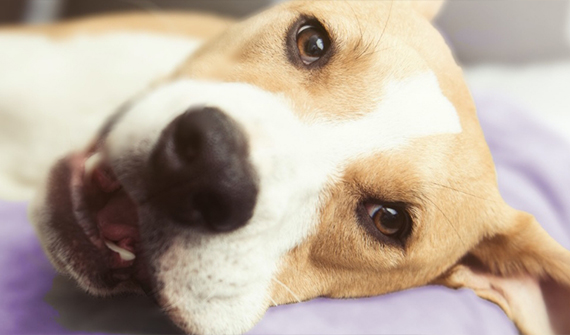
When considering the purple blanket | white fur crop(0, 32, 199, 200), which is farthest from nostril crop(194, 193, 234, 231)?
white fur crop(0, 32, 199, 200)

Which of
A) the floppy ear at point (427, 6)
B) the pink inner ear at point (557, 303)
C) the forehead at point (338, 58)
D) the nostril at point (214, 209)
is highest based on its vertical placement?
the floppy ear at point (427, 6)

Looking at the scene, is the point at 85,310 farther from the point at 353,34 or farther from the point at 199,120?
the point at 353,34

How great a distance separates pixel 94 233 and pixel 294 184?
1.53 ft

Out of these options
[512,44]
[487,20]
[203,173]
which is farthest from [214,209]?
[512,44]

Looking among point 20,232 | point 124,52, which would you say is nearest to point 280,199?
point 20,232

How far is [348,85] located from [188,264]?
24.9 inches

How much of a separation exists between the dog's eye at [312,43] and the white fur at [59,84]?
2.45 ft

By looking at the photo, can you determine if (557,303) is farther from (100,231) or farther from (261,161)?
(100,231)

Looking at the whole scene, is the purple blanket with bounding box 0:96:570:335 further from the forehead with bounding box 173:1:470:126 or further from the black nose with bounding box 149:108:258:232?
the forehead with bounding box 173:1:470:126

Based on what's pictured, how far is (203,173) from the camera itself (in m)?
0.89

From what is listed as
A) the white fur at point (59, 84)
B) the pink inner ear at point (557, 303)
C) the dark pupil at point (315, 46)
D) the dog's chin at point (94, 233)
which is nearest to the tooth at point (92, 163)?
the dog's chin at point (94, 233)

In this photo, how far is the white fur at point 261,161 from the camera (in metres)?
1.01

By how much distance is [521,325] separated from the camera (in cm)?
142

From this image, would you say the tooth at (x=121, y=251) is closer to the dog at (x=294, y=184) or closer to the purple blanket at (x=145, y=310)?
the dog at (x=294, y=184)
